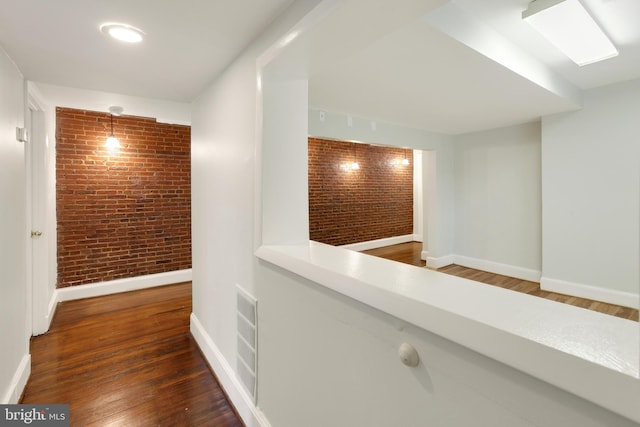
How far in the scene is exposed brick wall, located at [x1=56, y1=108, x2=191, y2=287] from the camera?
3.72 meters

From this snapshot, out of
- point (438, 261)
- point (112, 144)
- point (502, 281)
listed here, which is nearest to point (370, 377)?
point (112, 144)

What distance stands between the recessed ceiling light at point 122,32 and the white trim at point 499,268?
5.44 metres

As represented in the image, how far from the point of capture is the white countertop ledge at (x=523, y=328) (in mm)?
521

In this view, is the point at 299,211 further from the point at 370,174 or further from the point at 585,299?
the point at 370,174

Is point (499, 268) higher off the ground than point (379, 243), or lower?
lower

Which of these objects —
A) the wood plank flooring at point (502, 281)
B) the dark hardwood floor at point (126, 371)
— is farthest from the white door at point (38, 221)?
the wood plank flooring at point (502, 281)

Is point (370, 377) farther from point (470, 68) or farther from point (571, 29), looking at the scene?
point (571, 29)

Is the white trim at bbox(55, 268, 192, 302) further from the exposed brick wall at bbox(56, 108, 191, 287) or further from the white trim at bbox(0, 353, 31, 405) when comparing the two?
the white trim at bbox(0, 353, 31, 405)

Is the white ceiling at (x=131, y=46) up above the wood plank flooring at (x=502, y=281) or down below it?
above

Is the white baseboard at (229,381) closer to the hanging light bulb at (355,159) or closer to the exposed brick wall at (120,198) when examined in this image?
the exposed brick wall at (120,198)

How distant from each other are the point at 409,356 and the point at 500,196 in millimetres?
4909

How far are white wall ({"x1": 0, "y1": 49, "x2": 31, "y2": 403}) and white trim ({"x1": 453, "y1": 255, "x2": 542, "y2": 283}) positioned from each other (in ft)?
19.0

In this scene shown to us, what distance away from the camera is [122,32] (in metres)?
1.57

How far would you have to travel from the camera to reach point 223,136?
213 centimetres
